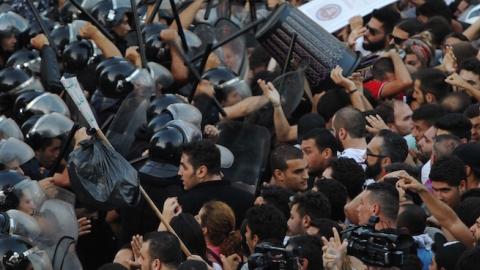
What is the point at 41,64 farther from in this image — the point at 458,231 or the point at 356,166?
the point at 458,231

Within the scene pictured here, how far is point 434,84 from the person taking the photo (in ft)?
46.7

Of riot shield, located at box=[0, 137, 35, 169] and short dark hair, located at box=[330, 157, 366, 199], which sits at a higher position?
short dark hair, located at box=[330, 157, 366, 199]

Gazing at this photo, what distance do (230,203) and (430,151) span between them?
211 cm

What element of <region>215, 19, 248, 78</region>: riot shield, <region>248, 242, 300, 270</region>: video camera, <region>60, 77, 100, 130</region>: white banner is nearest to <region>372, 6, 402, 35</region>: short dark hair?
<region>215, 19, 248, 78</region>: riot shield

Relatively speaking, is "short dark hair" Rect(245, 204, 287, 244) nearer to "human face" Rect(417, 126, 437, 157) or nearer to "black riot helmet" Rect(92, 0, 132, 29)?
"human face" Rect(417, 126, 437, 157)

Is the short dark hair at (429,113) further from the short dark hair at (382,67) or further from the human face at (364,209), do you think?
the human face at (364,209)

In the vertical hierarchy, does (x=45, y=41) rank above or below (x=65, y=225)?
below

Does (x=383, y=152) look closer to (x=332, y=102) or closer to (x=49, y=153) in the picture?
(x=332, y=102)

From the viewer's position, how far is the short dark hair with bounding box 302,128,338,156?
12734 millimetres

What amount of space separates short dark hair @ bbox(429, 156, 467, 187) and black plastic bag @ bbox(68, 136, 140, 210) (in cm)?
194

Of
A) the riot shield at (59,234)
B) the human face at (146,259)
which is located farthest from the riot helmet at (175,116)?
the human face at (146,259)

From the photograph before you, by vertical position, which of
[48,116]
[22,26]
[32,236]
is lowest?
[22,26]

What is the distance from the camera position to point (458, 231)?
10.4 m

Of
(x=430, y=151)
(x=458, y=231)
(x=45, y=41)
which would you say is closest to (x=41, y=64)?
(x=45, y=41)
